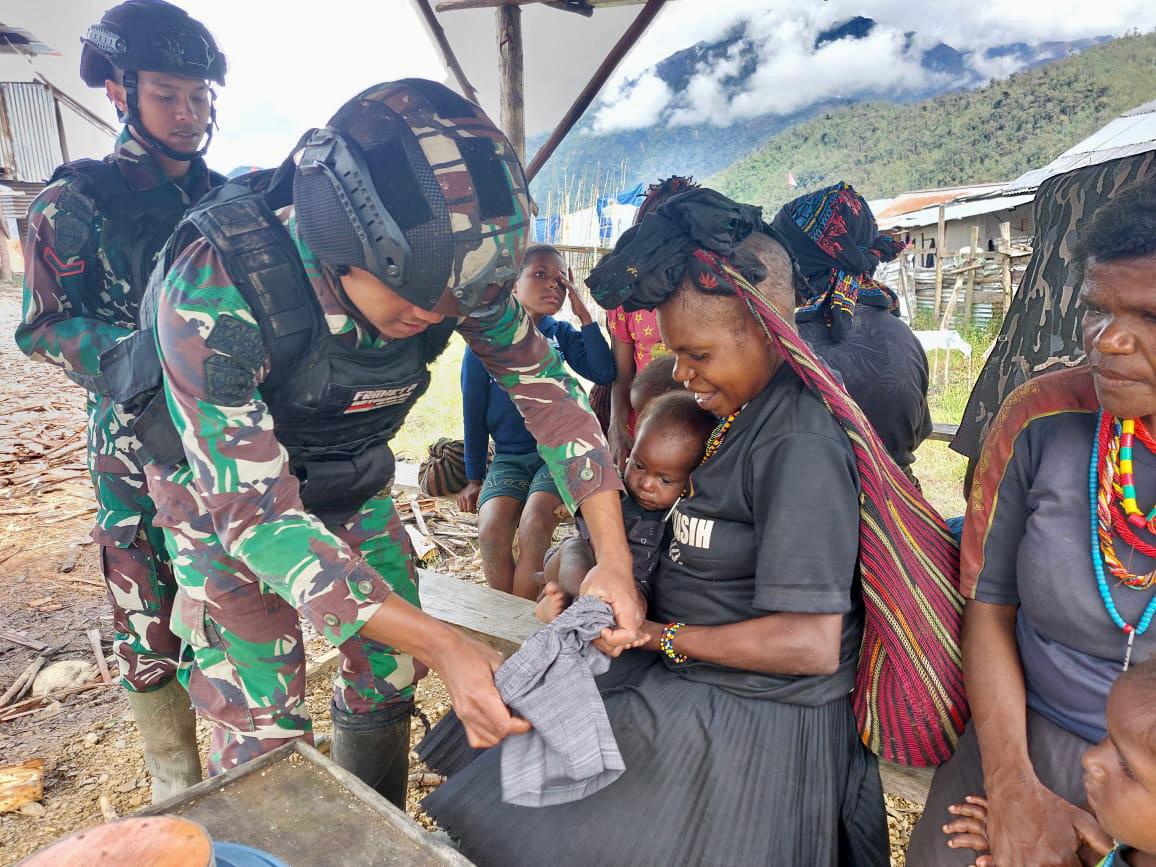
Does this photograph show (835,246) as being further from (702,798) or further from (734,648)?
(702,798)

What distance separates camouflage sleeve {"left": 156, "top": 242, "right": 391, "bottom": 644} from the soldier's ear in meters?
1.43

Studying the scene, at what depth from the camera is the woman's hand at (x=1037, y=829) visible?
56.0 inches

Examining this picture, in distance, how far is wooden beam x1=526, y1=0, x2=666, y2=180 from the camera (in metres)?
4.73

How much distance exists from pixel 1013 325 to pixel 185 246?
2.44 meters

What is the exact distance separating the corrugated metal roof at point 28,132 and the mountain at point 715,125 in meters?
27.7

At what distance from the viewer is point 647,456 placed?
2102 mm

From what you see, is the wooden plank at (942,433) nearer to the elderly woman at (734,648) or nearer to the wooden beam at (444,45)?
the elderly woman at (734,648)

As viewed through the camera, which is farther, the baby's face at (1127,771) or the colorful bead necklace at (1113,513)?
the colorful bead necklace at (1113,513)

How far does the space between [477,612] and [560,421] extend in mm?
1491

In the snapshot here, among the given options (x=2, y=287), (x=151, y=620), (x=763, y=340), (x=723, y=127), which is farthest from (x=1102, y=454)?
(x=723, y=127)

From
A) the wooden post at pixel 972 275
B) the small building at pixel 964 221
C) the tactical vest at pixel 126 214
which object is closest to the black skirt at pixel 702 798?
the tactical vest at pixel 126 214

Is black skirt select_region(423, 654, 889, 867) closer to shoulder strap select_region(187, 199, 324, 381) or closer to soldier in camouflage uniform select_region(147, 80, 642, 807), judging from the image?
soldier in camouflage uniform select_region(147, 80, 642, 807)

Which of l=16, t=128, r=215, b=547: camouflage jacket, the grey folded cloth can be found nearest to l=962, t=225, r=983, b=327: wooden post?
l=16, t=128, r=215, b=547: camouflage jacket

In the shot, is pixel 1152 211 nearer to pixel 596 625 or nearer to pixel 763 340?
pixel 763 340
